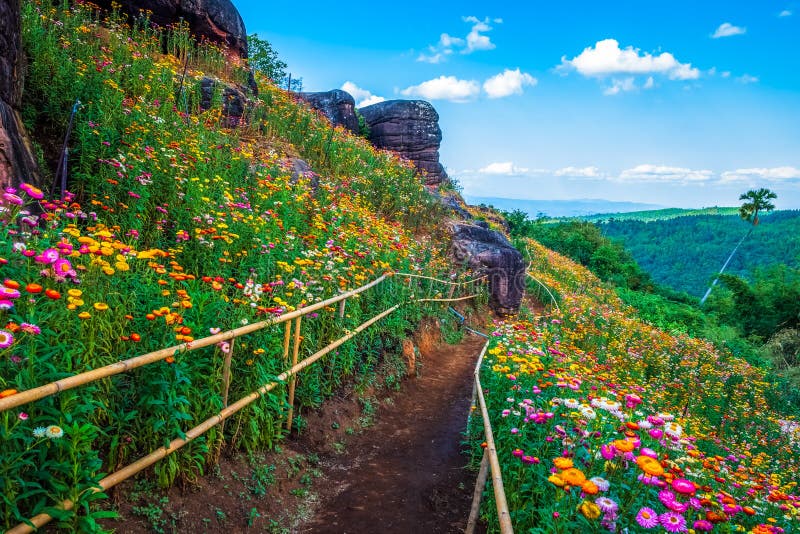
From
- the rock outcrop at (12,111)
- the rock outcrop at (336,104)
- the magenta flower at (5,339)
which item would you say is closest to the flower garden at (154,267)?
the magenta flower at (5,339)

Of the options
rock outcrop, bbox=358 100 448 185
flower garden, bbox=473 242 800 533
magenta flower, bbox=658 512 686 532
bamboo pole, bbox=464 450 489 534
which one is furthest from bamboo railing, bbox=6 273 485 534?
rock outcrop, bbox=358 100 448 185

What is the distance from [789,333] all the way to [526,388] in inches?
899

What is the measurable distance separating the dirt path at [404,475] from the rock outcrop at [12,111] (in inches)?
162

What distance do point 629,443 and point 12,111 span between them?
6.17 metres

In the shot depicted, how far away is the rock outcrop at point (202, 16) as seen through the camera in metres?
10.9

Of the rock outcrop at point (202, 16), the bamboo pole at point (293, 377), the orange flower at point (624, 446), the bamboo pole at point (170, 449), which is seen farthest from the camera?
the rock outcrop at point (202, 16)

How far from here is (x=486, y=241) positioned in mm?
14531

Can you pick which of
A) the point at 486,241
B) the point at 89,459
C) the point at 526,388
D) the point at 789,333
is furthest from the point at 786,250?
the point at 89,459

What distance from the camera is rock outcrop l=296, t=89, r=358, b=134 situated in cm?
2052

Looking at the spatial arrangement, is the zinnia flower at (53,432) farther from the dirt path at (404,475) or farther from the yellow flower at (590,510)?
the yellow flower at (590,510)

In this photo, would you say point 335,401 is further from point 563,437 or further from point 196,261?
point 563,437

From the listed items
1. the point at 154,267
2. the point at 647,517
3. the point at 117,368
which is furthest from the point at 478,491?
the point at 154,267

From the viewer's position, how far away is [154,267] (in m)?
3.50

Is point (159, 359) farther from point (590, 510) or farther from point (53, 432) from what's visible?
point (590, 510)
